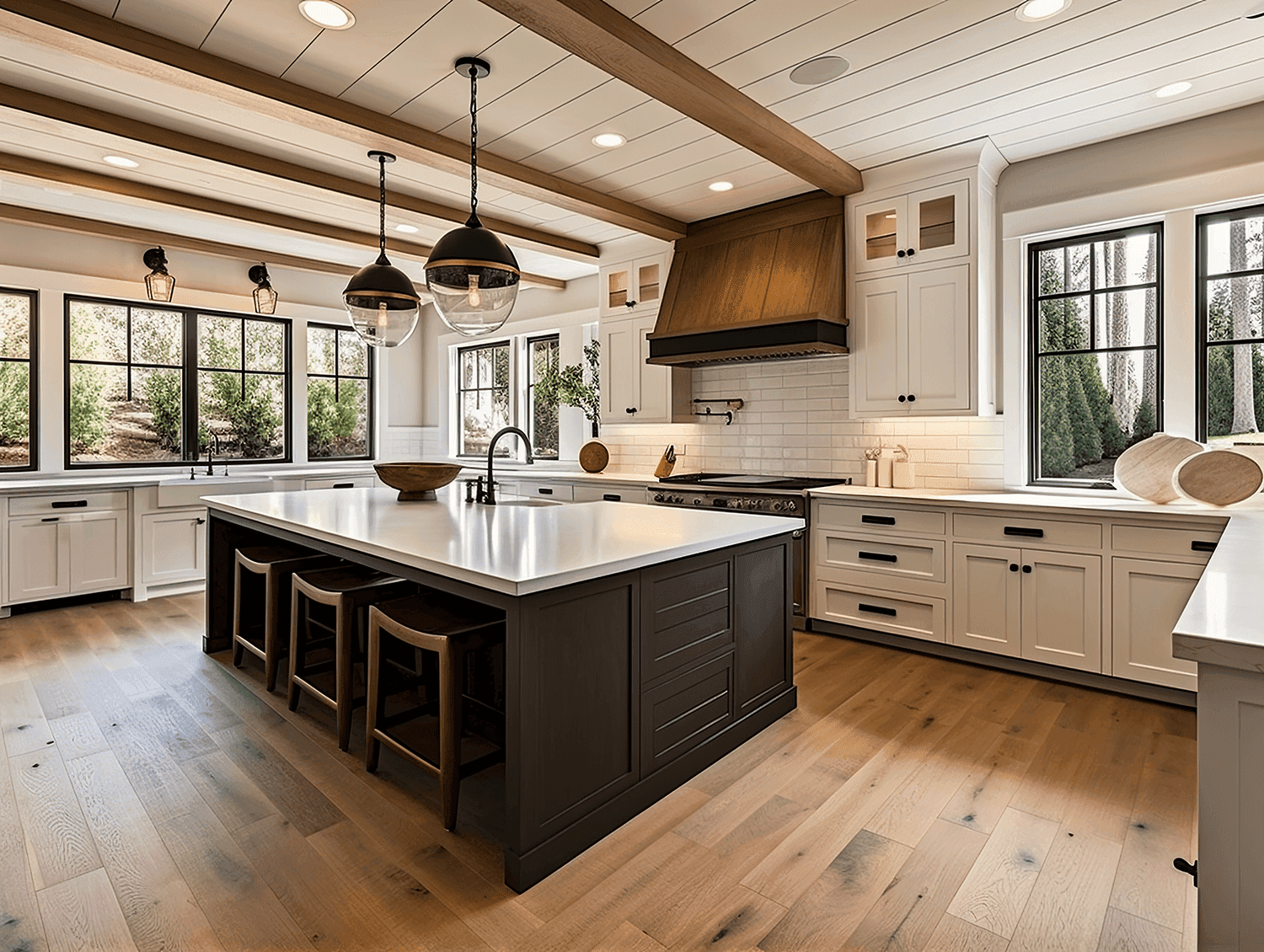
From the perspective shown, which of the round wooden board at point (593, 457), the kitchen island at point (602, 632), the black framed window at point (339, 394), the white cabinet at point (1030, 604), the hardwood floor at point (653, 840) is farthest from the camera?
the black framed window at point (339, 394)

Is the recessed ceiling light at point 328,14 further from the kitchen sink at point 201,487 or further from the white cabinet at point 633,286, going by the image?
the kitchen sink at point 201,487

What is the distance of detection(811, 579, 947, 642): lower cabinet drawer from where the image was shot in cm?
379

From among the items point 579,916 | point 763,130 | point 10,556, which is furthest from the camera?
point 10,556

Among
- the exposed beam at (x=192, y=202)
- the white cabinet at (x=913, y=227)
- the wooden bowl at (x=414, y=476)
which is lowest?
the wooden bowl at (x=414, y=476)

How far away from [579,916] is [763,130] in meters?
3.21

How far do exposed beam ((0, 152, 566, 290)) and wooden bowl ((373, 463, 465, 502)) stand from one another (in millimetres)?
2439

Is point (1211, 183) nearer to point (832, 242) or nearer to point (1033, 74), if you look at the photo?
point (1033, 74)

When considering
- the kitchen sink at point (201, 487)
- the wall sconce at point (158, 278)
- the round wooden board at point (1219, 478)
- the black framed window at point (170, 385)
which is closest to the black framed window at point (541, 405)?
the black framed window at point (170, 385)

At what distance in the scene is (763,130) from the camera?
3.31 metres

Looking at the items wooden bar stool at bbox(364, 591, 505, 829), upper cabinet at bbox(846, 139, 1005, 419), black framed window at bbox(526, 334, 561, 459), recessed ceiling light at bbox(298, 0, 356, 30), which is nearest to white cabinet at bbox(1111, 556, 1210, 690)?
upper cabinet at bbox(846, 139, 1005, 419)

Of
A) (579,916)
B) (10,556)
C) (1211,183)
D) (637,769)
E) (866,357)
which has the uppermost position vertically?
(1211,183)

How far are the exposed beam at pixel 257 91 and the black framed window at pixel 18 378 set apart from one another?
3571 mm

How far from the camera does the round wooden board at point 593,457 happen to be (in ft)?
19.6

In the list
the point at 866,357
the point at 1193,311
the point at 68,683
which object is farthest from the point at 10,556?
the point at 1193,311
